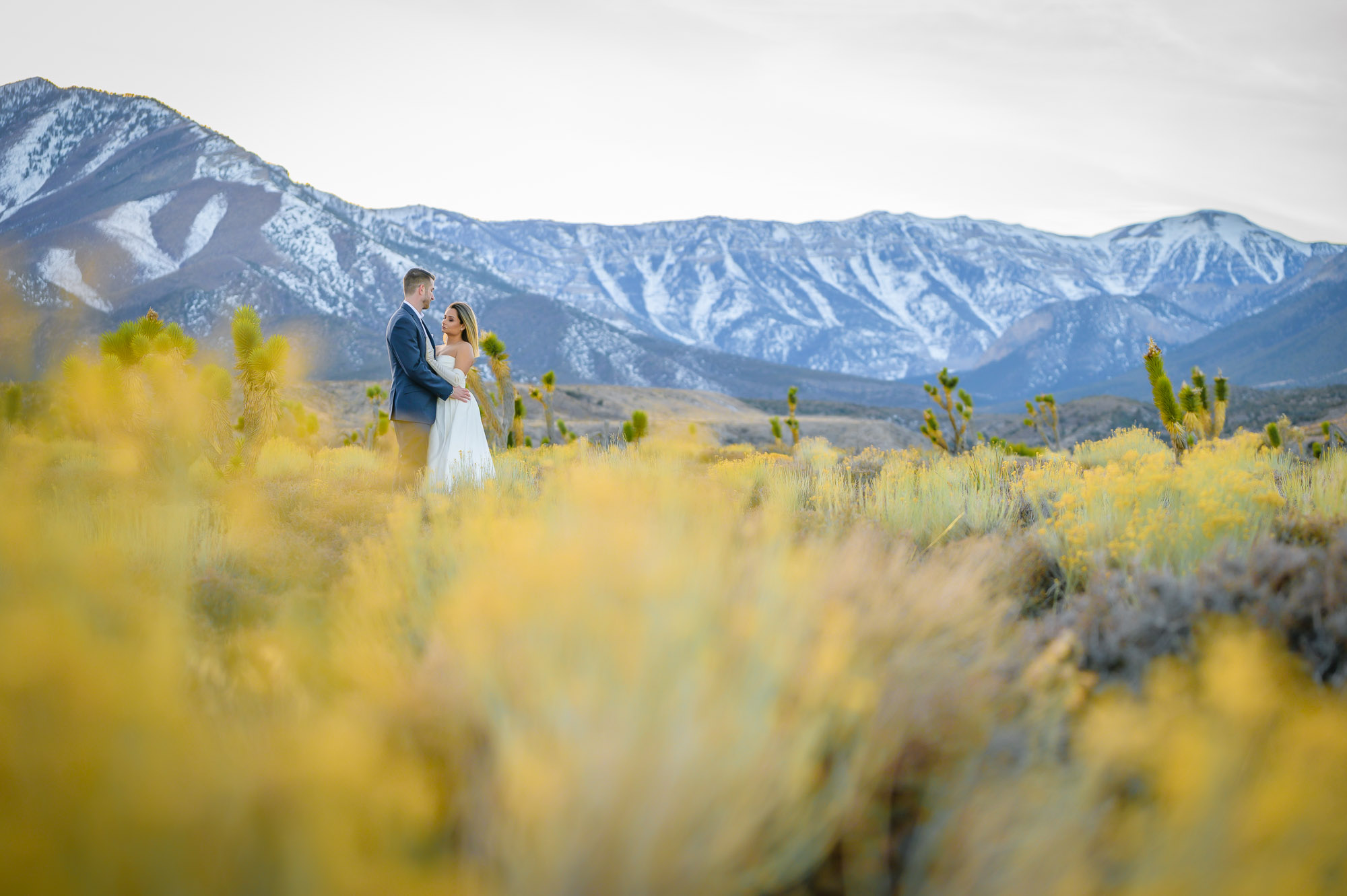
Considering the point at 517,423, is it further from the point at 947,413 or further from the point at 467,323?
the point at 467,323

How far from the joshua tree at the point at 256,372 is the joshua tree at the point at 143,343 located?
113 cm

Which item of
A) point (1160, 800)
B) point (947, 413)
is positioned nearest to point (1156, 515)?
point (1160, 800)

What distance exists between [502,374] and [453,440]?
777cm

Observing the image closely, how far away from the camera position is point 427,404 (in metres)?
6.57

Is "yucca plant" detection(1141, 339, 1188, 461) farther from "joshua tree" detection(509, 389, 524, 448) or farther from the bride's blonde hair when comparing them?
"joshua tree" detection(509, 389, 524, 448)

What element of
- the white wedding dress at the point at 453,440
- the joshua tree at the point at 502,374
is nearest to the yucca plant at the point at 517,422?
the joshua tree at the point at 502,374

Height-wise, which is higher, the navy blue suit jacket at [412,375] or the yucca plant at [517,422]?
the navy blue suit jacket at [412,375]

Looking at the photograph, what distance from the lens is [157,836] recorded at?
133 centimetres

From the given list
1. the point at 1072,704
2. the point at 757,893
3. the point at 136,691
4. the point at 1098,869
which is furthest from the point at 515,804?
the point at 1072,704

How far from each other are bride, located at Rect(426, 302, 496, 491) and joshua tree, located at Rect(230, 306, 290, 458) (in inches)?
103

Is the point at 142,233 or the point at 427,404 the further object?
the point at 142,233

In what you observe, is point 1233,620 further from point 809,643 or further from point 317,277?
point 317,277

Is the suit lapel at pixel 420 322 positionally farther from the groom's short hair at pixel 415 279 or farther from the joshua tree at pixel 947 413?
the joshua tree at pixel 947 413

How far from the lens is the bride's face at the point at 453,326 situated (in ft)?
22.9
